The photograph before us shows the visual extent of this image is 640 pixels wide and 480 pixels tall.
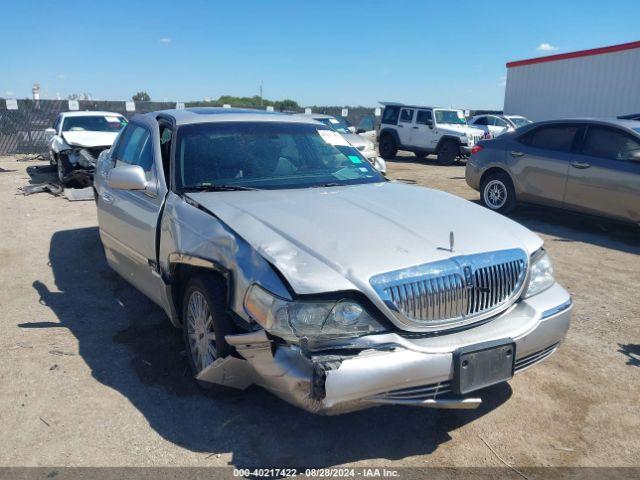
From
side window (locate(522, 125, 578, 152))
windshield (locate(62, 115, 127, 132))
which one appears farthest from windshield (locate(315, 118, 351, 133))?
side window (locate(522, 125, 578, 152))

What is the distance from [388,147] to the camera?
19984 millimetres

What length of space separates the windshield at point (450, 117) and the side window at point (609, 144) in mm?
10722

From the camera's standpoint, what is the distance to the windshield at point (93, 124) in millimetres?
12555

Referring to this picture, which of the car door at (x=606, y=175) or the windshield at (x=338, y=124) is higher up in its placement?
the windshield at (x=338, y=124)

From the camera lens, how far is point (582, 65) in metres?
24.6

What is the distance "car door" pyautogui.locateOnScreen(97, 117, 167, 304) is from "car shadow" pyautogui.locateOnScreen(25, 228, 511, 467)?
1.38ft

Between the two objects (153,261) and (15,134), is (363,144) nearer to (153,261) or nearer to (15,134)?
(153,261)

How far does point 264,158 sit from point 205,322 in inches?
55.8

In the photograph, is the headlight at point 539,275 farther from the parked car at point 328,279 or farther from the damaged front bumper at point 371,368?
the damaged front bumper at point 371,368

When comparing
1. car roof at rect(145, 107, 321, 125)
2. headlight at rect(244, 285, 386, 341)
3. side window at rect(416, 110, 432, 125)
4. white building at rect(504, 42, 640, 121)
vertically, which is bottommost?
headlight at rect(244, 285, 386, 341)

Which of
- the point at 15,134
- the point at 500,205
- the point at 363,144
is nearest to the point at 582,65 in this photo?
the point at 363,144

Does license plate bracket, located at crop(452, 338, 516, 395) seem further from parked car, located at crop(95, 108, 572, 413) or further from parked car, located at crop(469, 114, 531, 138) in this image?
parked car, located at crop(469, 114, 531, 138)

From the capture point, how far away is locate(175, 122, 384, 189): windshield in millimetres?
3873

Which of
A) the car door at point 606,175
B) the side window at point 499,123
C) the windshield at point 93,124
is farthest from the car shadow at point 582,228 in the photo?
the side window at point 499,123
